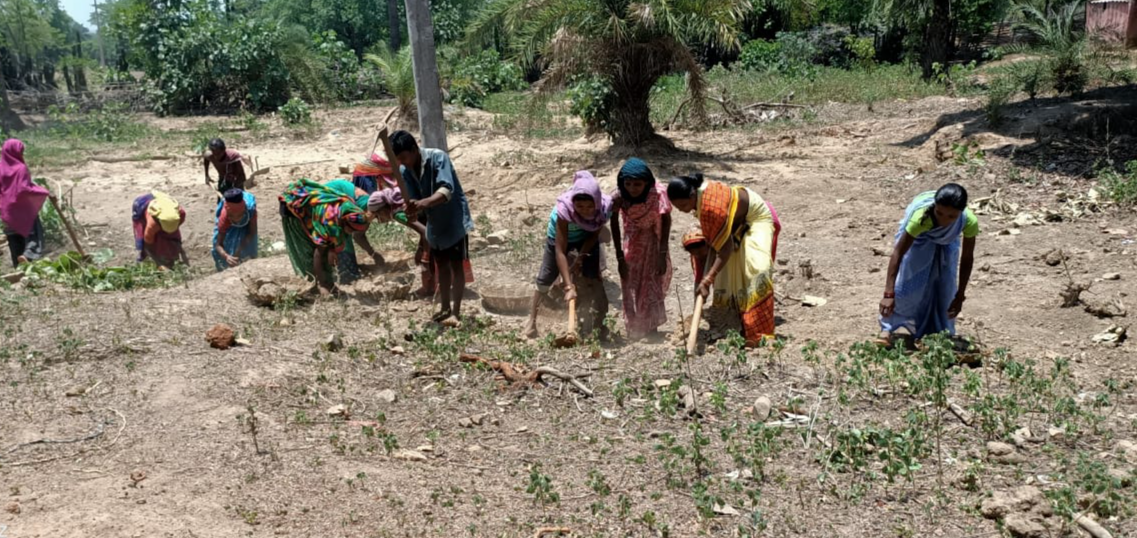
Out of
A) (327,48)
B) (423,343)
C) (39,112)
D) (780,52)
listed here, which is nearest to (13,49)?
(39,112)

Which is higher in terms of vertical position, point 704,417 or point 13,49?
point 13,49

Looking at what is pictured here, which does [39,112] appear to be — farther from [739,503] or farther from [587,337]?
[739,503]

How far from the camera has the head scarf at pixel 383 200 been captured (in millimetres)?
6410

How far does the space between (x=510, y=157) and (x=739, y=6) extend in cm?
329

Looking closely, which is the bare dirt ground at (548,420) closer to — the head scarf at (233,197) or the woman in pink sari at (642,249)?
the woman in pink sari at (642,249)

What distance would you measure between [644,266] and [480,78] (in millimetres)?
A: 13583

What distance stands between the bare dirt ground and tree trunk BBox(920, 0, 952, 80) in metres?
9.60

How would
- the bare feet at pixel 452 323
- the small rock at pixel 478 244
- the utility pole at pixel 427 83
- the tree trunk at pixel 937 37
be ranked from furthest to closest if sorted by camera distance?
the tree trunk at pixel 937 37
the utility pole at pixel 427 83
the small rock at pixel 478 244
the bare feet at pixel 452 323

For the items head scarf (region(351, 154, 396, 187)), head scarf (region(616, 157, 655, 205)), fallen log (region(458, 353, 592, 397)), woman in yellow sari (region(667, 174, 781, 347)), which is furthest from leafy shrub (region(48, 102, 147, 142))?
woman in yellow sari (region(667, 174, 781, 347))

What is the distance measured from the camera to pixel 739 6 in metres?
10.8

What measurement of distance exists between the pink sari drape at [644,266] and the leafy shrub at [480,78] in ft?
37.1

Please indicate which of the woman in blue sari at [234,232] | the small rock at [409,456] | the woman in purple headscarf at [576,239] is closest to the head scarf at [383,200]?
the woman in purple headscarf at [576,239]

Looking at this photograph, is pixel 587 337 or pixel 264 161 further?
pixel 264 161

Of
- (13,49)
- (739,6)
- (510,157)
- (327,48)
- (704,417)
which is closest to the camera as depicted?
(704,417)
